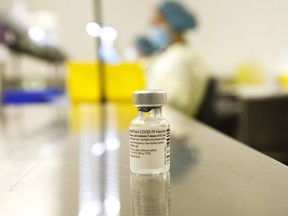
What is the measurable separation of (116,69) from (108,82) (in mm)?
94

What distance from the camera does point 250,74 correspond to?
4.96 m

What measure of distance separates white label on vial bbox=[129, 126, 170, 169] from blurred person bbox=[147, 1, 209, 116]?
161 centimetres

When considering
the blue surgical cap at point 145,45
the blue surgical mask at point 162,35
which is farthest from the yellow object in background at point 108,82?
the blue surgical cap at point 145,45

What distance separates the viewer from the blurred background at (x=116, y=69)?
Answer: 1.50m

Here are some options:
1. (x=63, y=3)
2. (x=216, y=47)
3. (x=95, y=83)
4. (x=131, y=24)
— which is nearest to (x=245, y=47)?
(x=216, y=47)

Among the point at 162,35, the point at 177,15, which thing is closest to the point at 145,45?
the point at 162,35

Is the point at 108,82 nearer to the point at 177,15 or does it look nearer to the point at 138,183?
the point at 177,15

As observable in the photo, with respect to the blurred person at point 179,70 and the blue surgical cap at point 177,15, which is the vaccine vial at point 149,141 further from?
the blue surgical cap at point 177,15

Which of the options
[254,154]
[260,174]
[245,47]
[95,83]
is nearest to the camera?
[260,174]

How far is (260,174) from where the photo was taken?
1.25 feet

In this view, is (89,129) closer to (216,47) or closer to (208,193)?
(208,193)

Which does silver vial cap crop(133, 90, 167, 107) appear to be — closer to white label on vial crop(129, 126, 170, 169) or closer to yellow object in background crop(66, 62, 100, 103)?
white label on vial crop(129, 126, 170, 169)

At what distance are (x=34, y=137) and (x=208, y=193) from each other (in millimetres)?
557

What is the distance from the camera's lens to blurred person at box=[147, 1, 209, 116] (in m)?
2.07
